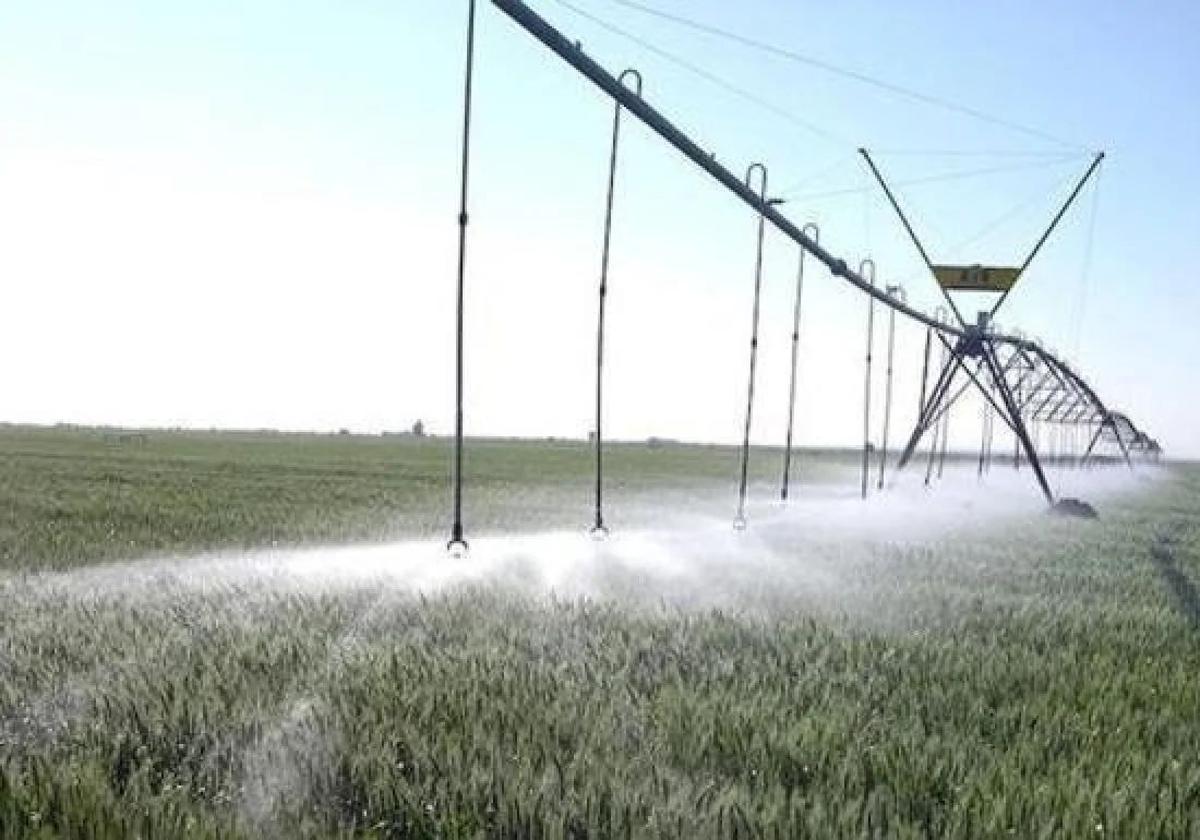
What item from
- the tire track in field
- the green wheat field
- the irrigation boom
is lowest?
the tire track in field

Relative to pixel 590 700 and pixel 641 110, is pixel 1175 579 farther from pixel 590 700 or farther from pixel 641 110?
pixel 590 700

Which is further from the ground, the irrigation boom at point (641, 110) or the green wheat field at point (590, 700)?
the irrigation boom at point (641, 110)

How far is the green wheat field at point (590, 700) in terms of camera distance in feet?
15.5

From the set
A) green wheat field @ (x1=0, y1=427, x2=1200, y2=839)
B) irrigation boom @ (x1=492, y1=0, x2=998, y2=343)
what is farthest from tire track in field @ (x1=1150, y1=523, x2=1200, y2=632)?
irrigation boom @ (x1=492, y1=0, x2=998, y2=343)

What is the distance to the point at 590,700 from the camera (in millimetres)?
6402

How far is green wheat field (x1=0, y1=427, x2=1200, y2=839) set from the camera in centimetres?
473

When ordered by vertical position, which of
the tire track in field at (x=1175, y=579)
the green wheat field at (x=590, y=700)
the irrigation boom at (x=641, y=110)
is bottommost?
the tire track in field at (x=1175, y=579)

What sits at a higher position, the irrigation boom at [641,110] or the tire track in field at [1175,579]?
the irrigation boom at [641,110]

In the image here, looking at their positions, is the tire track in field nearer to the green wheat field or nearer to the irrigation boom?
the green wheat field

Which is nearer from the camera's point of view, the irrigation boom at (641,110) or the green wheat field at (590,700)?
the green wheat field at (590,700)

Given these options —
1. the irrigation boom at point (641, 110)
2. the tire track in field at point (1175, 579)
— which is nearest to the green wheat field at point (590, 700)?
the tire track in field at point (1175, 579)


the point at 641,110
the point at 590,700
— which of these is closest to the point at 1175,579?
the point at 641,110

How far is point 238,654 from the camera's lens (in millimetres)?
7477

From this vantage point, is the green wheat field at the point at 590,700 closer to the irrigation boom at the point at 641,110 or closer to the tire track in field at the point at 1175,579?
the tire track in field at the point at 1175,579
